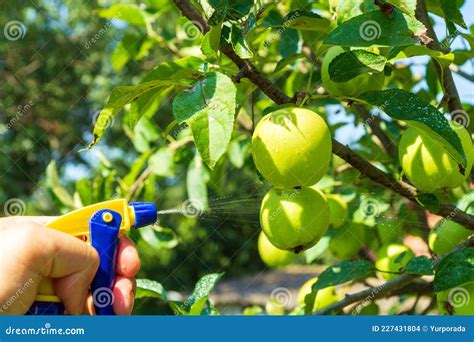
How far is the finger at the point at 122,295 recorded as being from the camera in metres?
0.73

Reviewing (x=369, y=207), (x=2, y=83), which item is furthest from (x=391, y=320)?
(x=2, y=83)

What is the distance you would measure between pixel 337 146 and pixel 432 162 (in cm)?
13

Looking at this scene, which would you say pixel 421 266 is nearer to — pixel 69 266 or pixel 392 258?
pixel 392 258

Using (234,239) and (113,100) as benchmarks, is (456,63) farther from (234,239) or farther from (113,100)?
(234,239)

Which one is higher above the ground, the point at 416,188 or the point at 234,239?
the point at 416,188

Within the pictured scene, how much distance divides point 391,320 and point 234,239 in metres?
4.65

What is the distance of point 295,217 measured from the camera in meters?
0.81

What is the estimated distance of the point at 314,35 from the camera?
1106 millimetres

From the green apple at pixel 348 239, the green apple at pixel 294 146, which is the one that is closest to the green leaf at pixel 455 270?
the green apple at pixel 294 146
